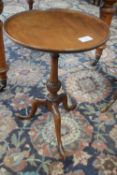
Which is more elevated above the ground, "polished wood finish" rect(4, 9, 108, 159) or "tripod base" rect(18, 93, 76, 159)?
"polished wood finish" rect(4, 9, 108, 159)

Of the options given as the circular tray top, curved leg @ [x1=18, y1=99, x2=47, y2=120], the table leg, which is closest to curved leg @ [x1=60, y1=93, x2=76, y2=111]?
the table leg

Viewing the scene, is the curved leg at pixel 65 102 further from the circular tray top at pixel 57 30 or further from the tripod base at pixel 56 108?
the circular tray top at pixel 57 30

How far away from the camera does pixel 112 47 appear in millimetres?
2439

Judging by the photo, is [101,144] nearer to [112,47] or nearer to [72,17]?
[72,17]

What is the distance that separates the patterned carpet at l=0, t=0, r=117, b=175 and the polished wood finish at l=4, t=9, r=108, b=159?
0.12 m

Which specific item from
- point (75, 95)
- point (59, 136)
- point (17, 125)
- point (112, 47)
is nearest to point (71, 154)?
point (59, 136)

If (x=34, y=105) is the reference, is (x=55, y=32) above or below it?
above

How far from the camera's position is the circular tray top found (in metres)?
1.00

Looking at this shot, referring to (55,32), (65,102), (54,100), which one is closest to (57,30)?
(55,32)

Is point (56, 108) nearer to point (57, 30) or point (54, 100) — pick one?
point (54, 100)

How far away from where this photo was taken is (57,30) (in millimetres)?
1137

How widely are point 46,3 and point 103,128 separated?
2379 millimetres

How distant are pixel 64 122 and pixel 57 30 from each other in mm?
637

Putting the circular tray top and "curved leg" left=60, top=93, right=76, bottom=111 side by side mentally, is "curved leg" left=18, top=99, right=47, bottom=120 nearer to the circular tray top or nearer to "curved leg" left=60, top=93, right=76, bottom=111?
"curved leg" left=60, top=93, right=76, bottom=111
